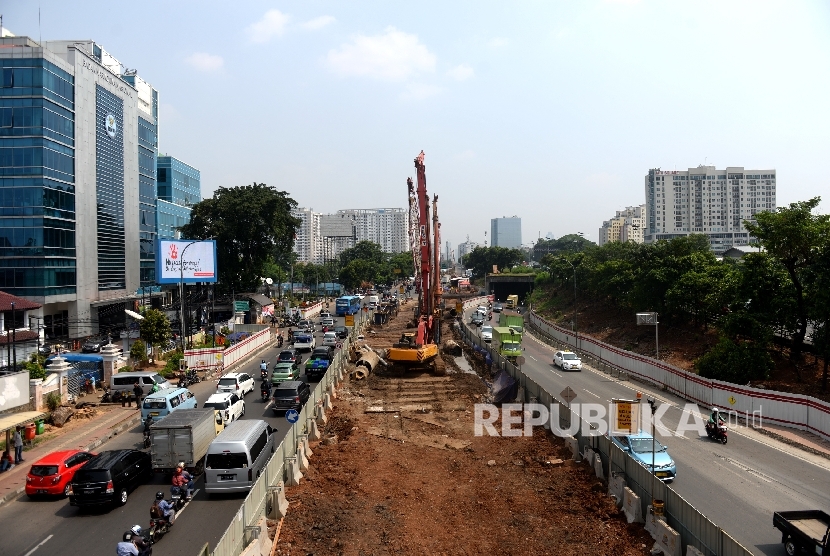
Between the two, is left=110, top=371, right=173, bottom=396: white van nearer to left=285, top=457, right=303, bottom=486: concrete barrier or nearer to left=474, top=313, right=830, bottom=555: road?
left=285, top=457, right=303, bottom=486: concrete barrier

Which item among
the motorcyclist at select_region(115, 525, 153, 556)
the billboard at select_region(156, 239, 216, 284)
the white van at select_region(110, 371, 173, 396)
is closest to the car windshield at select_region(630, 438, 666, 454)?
the motorcyclist at select_region(115, 525, 153, 556)

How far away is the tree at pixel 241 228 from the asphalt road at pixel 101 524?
50789mm

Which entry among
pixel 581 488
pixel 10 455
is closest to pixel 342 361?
pixel 10 455

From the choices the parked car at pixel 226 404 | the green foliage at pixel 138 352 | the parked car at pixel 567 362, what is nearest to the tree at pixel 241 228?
the green foliage at pixel 138 352

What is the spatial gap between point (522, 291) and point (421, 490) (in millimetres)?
96293

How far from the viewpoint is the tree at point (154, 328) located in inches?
1553

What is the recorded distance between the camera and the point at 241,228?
67.4 m

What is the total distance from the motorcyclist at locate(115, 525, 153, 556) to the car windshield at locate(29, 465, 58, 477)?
250 inches

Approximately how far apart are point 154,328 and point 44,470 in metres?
23.2

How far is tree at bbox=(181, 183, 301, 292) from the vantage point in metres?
66.6

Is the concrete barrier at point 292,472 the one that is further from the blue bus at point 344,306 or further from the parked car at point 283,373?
the blue bus at point 344,306

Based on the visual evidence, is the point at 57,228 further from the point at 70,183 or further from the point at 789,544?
the point at 789,544

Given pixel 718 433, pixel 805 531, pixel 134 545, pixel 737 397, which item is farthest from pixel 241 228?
pixel 805 531

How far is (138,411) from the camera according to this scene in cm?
2834
